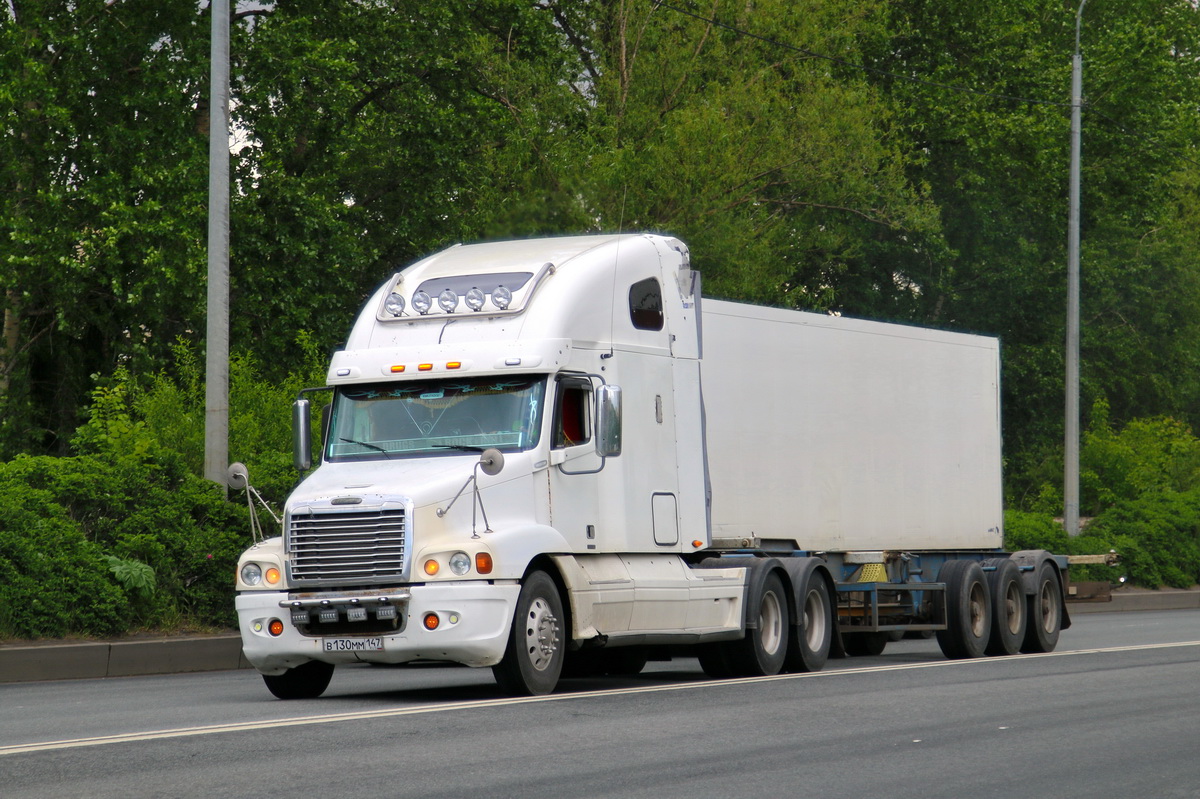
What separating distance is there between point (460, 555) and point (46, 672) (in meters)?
6.00

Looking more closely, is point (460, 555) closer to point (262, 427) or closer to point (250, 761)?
point (250, 761)

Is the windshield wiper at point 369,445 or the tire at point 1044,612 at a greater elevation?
the windshield wiper at point 369,445

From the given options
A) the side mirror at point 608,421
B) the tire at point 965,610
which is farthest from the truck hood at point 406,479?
the tire at point 965,610

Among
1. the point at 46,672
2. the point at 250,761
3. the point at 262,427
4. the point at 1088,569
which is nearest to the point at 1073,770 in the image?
the point at 250,761

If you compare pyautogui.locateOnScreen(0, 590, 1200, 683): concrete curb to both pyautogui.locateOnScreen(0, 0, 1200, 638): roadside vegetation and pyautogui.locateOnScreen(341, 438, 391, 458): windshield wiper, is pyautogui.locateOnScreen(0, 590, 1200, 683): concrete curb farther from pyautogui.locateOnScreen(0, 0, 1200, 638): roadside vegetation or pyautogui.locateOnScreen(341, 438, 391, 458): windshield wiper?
pyautogui.locateOnScreen(341, 438, 391, 458): windshield wiper

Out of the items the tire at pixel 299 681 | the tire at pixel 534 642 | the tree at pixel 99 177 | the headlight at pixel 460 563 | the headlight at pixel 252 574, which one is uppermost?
the tree at pixel 99 177

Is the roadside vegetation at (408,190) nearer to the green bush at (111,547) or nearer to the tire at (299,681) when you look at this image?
the green bush at (111,547)

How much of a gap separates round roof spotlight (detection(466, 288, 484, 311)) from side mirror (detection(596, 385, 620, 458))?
1261 mm

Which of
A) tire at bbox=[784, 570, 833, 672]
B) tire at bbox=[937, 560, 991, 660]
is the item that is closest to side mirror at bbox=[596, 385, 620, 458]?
tire at bbox=[784, 570, 833, 672]

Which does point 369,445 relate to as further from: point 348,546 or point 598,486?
point 598,486

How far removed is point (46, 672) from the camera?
16.2m

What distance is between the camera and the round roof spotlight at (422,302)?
553 inches

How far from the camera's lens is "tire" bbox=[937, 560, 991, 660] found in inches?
726

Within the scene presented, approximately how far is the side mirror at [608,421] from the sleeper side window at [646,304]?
1373 mm
